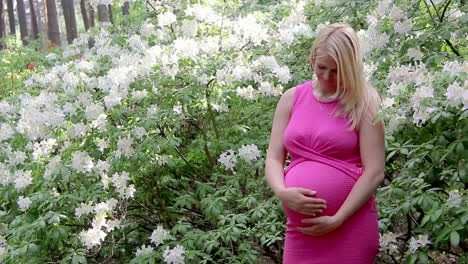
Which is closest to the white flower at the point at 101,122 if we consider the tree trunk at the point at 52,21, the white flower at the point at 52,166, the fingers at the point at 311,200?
the white flower at the point at 52,166

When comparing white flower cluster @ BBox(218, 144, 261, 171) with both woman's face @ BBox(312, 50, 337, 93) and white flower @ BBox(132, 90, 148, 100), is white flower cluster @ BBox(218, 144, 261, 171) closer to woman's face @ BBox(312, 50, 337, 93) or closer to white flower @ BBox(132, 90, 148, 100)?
white flower @ BBox(132, 90, 148, 100)

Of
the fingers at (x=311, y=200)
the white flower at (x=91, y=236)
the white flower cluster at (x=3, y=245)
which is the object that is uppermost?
the fingers at (x=311, y=200)

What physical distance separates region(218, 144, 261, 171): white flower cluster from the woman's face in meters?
1.51

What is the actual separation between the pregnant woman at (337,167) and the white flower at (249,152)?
144 centimetres

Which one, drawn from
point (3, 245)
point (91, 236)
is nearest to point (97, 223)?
point (91, 236)

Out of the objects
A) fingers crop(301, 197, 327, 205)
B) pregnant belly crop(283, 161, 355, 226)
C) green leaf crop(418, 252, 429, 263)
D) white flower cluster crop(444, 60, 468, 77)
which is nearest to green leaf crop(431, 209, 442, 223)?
green leaf crop(418, 252, 429, 263)

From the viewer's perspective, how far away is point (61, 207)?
4.27 meters

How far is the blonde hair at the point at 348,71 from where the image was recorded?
247cm

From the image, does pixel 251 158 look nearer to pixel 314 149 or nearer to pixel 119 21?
pixel 314 149

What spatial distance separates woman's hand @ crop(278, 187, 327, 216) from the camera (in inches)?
96.6

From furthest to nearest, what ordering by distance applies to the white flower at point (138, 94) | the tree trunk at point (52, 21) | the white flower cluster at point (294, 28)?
the tree trunk at point (52, 21) < the white flower cluster at point (294, 28) < the white flower at point (138, 94)

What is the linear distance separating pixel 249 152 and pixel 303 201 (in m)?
1.61

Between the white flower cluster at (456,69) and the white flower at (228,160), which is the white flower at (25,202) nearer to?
the white flower at (228,160)

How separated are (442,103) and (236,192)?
6.08 feet
